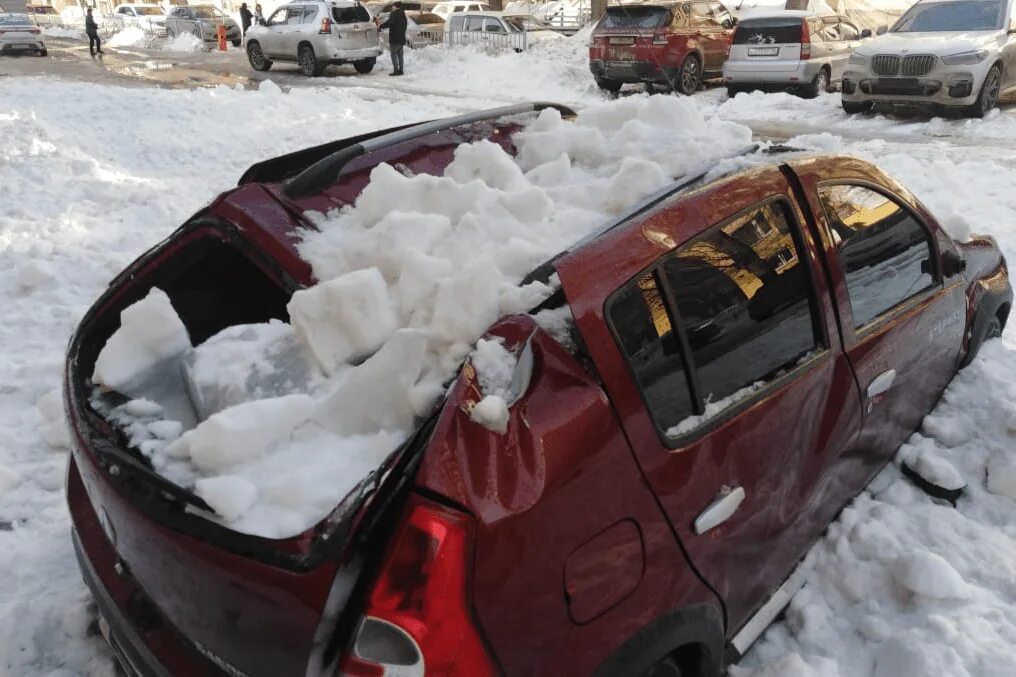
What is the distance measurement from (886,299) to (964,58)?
11461 mm

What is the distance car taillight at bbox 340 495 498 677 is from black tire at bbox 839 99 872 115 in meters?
13.8

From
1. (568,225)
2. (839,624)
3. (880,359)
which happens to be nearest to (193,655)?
(568,225)

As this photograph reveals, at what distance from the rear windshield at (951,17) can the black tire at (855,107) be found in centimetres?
139

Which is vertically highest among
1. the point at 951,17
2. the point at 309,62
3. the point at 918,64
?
the point at 951,17

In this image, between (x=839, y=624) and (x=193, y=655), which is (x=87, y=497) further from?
(x=839, y=624)

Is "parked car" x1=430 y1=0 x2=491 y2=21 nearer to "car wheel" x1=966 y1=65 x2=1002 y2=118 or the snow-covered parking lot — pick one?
the snow-covered parking lot

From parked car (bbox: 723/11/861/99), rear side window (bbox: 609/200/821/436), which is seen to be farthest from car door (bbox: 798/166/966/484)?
parked car (bbox: 723/11/861/99)

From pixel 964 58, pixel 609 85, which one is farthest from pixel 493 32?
pixel 964 58

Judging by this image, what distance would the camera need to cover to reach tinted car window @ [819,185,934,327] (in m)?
2.70

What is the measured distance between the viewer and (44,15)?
46344 millimetres

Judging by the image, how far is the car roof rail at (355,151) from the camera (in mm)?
2828

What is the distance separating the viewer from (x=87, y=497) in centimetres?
250

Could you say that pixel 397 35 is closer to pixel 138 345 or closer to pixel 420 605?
pixel 138 345

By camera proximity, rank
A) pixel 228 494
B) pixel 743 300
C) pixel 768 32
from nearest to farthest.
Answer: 1. pixel 228 494
2. pixel 743 300
3. pixel 768 32
